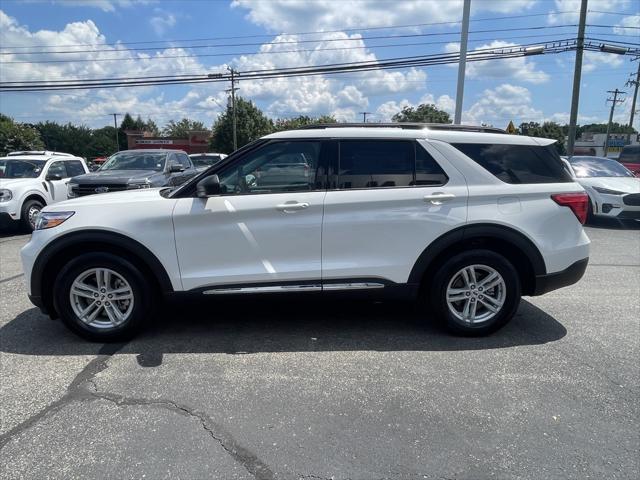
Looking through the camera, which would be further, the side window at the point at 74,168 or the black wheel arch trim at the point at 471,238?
the side window at the point at 74,168

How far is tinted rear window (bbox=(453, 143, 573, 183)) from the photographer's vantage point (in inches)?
163

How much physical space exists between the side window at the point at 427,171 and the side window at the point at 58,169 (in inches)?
403

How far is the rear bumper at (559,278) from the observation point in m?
4.17

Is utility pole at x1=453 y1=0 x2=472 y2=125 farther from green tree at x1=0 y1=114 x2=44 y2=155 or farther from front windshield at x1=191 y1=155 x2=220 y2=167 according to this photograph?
green tree at x1=0 y1=114 x2=44 y2=155

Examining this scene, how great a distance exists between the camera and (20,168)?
11039 millimetres

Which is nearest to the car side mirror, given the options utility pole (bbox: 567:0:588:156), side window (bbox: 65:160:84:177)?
side window (bbox: 65:160:84:177)

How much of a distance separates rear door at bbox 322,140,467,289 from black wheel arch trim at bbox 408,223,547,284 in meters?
0.06

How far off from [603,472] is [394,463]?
3.65ft

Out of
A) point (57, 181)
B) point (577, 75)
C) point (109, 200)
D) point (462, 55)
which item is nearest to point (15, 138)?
point (57, 181)

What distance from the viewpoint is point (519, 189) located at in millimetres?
4117

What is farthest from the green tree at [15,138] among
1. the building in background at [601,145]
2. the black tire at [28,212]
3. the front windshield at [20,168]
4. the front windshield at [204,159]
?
the building in background at [601,145]

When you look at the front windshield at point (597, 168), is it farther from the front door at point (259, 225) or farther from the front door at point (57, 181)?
the front door at point (57, 181)

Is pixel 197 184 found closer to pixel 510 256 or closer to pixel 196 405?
pixel 196 405

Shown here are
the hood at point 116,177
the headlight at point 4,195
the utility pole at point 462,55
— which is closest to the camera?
the hood at point 116,177
